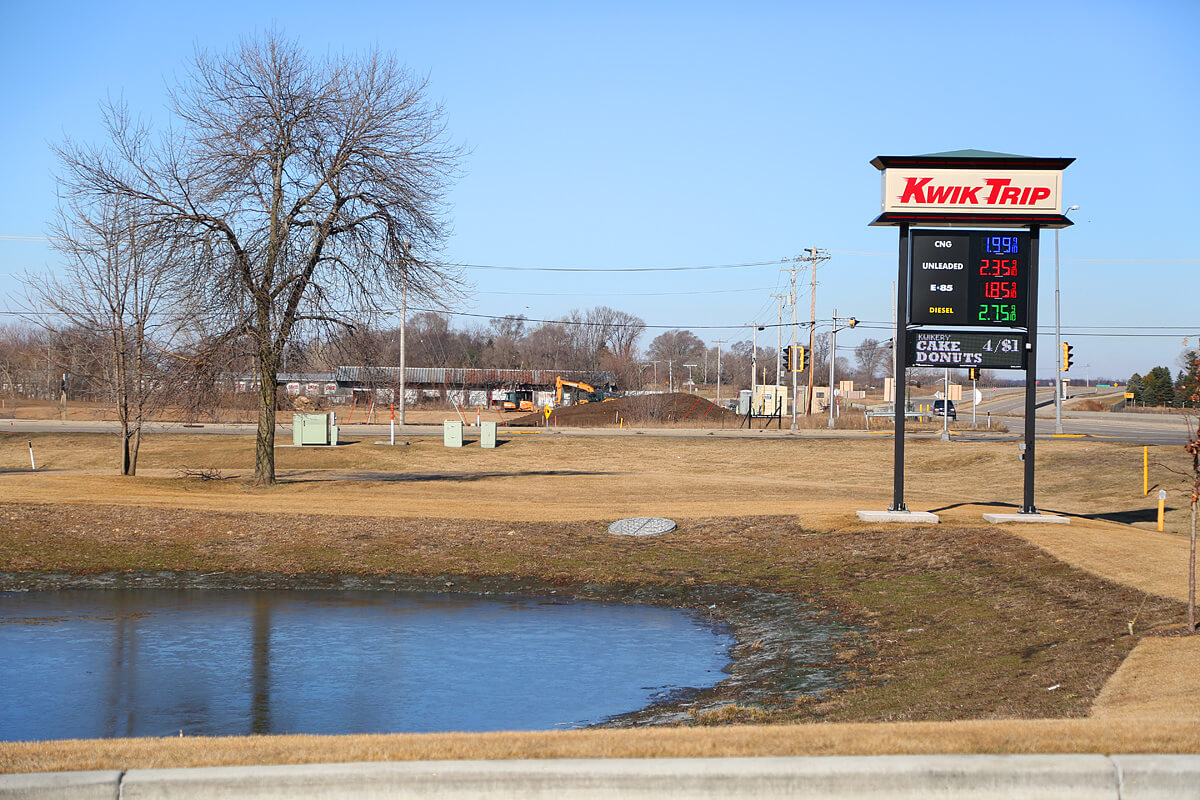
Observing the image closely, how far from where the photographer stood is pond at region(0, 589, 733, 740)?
1009cm

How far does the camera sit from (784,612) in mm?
15352

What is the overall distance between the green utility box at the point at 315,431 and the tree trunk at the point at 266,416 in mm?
15681

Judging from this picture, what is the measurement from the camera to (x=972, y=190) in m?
18.5

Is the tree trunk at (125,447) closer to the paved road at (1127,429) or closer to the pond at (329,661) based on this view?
the pond at (329,661)

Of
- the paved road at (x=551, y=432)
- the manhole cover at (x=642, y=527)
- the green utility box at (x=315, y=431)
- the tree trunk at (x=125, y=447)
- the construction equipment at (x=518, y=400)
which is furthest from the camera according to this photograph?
the construction equipment at (x=518, y=400)

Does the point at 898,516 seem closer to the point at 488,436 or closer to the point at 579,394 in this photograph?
the point at 488,436

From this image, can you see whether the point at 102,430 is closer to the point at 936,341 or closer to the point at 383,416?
the point at 383,416

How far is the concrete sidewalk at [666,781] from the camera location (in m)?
5.66

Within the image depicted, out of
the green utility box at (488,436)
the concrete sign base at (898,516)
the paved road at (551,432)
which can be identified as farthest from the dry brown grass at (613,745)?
the paved road at (551,432)

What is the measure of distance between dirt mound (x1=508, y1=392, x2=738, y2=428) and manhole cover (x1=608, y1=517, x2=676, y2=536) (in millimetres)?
45249

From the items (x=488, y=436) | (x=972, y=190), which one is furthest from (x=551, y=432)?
(x=972, y=190)

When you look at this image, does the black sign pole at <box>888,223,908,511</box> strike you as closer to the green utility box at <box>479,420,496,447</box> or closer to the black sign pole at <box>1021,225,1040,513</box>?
the black sign pole at <box>1021,225,1040,513</box>

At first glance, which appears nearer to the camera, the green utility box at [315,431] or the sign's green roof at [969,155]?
the sign's green roof at [969,155]

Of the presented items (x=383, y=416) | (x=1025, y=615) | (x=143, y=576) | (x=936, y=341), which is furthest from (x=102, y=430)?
(x=1025, y=615)
